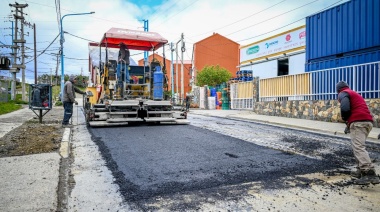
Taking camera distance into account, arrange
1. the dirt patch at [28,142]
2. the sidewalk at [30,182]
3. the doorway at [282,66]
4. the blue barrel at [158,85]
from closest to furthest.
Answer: the sidewalk at [30,182] < the dirt patch at [28,142] < the blue barrel at [158,85] < the doorway at [282,66]

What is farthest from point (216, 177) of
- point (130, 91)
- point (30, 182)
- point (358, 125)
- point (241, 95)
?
point (241, 95)

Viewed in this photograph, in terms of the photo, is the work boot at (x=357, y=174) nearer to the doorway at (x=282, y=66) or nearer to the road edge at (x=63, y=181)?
the road edge at (x=63, y=181)

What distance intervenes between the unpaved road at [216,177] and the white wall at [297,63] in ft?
56.5

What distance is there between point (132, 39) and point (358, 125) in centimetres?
808

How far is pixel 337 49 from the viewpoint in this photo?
41.1 ft

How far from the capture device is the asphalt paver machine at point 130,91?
385 inches

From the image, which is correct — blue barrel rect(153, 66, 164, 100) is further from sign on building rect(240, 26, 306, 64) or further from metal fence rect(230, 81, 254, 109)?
sign on building rect(240, 26, 306, 64)

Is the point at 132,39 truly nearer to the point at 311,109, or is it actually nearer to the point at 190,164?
the point at 190,164

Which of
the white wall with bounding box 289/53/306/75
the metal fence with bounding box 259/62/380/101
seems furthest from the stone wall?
the white wall with bounding box 289/53/306/75

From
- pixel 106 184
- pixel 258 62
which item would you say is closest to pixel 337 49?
pixel 106 184

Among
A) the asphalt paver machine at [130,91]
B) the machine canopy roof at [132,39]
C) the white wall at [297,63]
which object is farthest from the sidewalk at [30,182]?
the white wall at [297,63]

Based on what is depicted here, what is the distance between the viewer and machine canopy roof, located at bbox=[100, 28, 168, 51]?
10.1 metres

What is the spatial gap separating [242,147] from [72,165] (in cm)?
337

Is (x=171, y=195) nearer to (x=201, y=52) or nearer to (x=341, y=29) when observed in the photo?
(x=341, y=29)
